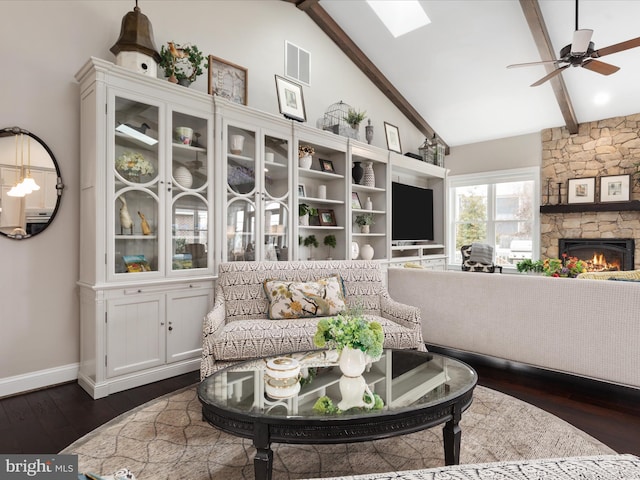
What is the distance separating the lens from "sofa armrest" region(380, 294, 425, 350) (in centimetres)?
269

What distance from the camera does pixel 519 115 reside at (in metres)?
5.82

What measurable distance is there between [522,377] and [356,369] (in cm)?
185

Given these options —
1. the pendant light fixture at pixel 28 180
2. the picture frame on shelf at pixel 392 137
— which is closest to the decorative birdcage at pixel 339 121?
the picture frame on shelf at pixel 392 137

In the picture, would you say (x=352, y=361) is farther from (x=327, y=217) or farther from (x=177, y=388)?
(x=327, y=217)

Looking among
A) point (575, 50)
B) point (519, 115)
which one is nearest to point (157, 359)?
point (575, 50)

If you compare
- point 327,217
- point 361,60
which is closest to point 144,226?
point 327,217

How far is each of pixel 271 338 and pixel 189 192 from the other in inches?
56.1

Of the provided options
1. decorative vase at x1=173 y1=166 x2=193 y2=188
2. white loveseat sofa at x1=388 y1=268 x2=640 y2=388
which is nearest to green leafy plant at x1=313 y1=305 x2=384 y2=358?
white loveseat sofa at x1=388 y1=268 x2=640 y2=388

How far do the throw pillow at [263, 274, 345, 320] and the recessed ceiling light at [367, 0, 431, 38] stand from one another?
3501 mm

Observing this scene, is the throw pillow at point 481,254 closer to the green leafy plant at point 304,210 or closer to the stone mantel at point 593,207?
the stone mantel at point 593,207

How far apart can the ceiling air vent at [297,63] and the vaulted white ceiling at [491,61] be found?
0.67 metres

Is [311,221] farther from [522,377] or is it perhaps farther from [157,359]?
[522,377]

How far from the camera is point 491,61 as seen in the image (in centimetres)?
493

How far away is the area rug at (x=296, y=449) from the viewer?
174 cm
